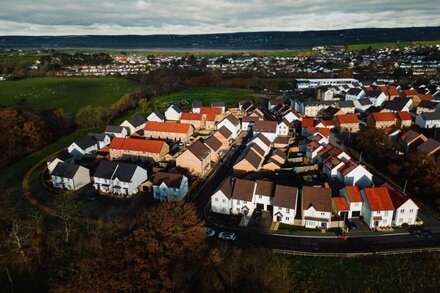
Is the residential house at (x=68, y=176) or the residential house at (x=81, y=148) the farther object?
the residential house at (x=81, y=148)

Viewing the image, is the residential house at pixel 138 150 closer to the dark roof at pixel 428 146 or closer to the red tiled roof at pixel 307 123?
the red tiled roof at pixel 307 123

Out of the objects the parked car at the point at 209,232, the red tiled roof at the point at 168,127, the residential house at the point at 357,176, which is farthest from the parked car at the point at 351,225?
the red tiled roof at the point at 168,127

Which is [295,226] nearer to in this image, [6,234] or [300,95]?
[6,234]

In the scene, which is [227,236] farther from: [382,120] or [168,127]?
[382,120]

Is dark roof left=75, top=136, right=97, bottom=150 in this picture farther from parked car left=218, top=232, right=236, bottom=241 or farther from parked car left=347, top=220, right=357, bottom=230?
parked car left=347, top=220, right=357, bottom=230

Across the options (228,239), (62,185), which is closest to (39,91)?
(62,185)

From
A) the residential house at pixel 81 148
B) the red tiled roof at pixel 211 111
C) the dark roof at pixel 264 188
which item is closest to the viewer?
the dark roof at pixel 264 188

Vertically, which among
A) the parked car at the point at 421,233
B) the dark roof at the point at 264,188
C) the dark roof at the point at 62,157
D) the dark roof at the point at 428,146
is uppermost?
the dark roof at the point at 428,146
